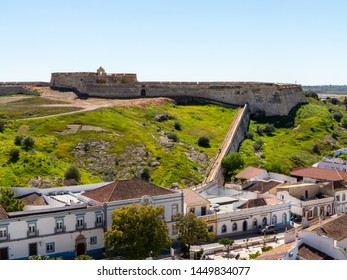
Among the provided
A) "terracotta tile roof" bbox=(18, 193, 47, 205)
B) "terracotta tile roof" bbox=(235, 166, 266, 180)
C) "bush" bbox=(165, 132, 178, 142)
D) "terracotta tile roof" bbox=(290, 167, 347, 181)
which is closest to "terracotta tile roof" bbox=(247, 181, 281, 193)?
"terracotta tile roof" bbox=(235, 166, 266, 180)

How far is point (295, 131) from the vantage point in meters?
91.0

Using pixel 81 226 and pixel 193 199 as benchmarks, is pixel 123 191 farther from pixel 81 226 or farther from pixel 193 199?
pixel 193 199

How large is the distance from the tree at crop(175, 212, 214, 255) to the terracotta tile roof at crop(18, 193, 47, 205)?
35.3 feet

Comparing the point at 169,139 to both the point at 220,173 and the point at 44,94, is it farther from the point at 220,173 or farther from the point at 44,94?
the point at 44,94

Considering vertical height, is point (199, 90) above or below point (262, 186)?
above

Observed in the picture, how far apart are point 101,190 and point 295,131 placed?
55.9 m

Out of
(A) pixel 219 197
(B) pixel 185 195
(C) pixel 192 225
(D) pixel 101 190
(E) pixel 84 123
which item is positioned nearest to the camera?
(C) pixel 192 225

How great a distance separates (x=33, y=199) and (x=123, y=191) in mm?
7101

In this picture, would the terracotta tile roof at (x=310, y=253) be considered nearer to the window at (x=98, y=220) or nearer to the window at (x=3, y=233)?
the window at (x=98, y=220)

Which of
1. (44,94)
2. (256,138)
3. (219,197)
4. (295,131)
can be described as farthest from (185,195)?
(44,94)

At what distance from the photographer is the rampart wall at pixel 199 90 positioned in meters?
99.0

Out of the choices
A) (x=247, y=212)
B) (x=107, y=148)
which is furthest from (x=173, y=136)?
(x=247, y=212)

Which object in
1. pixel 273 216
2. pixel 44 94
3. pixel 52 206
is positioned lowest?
pixel 273 216

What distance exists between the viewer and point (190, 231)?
39.2 metres
